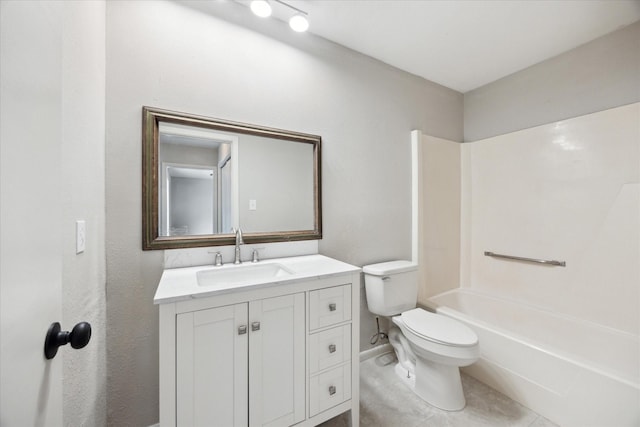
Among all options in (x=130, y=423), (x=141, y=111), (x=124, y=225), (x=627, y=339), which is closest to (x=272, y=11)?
(x=141, y=111)

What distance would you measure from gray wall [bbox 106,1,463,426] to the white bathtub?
0.88m

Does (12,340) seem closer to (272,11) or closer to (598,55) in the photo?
(272,11)

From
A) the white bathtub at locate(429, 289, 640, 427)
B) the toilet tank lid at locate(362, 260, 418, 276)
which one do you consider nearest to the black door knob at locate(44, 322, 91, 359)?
the toilet tank lid at locate(362, 260, 418, 276)

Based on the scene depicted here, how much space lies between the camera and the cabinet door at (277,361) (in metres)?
1.12

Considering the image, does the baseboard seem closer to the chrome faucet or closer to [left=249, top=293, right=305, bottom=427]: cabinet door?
[left=249, top=293, right=305, bottom=427]: cabinet door

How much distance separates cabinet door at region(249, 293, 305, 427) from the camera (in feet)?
3.68

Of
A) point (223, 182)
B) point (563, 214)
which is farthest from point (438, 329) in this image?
→ point (223, 182)

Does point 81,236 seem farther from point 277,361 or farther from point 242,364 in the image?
point 277,361

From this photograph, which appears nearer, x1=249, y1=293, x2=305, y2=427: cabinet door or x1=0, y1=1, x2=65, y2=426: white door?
x1=0, y1=1, x2=65, y2=426: white door

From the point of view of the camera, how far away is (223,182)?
154cm

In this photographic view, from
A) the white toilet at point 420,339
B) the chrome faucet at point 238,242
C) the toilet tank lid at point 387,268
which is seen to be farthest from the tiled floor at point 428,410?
the chrome faucet at point 238,242

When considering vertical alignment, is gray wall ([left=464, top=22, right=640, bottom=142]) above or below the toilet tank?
above

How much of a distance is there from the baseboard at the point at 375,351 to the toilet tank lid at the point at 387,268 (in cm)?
69

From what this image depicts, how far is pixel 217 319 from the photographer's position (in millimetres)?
1054
